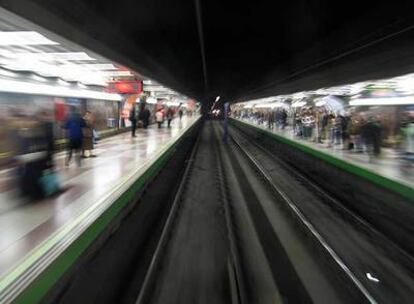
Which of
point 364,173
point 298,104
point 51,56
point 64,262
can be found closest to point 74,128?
point 51,56

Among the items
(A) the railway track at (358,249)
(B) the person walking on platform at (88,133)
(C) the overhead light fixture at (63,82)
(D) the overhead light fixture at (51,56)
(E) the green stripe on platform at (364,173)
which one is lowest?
(A) the railway track at (358,249)

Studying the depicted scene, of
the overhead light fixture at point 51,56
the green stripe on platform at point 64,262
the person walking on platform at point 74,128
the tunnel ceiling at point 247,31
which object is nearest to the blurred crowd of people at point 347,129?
the tunnel ceiling at point 247,31

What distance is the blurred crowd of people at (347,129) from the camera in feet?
35.9

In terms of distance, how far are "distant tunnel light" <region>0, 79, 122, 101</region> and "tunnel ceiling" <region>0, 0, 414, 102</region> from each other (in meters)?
2.69

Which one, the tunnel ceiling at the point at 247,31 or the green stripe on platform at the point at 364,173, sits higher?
the tunnel ceiling at the point at 247,31

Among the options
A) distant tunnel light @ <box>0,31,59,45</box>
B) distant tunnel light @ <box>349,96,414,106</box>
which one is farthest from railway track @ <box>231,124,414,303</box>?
distant tunnel light @ <box>0,31,59,45</box>

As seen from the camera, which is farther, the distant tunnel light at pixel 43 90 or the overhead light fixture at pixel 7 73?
the distant tunnel light at pixel 43 90

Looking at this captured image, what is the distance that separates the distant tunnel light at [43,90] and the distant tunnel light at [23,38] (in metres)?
1.88

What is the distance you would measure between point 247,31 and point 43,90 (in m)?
5.80

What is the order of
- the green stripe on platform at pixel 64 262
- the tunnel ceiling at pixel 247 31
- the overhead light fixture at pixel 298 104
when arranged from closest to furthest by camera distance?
1. the green stripe on platform at pixel 64 262
2. the tunnel ceiling at pixel 247 31
3. the overhead light fixture at pixel 298 104

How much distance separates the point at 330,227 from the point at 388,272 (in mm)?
2740

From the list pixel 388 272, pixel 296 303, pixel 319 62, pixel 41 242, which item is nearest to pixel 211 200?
pixel 319 62

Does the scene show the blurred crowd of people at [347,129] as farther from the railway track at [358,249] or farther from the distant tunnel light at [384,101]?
the railway track at [358,249]

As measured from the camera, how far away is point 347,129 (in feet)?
51.9
